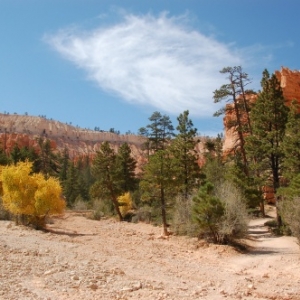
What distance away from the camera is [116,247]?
1997 centimetres

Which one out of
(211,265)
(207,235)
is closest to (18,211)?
(207,235)

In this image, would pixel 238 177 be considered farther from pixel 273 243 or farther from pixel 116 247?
pixel 116 247

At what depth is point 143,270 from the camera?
1436 centimetres

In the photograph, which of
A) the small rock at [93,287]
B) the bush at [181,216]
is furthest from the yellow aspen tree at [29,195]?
the small rock at [93,287]

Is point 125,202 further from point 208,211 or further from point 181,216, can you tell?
point 208,211

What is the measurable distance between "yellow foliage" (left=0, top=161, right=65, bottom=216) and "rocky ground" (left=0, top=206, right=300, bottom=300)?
2.95 m

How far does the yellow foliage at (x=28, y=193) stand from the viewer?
2530 centimetres

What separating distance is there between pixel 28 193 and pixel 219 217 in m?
12.7

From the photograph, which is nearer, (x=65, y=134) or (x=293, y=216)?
(x=293, y=216)

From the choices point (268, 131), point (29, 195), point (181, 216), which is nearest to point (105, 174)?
point (29, 195)

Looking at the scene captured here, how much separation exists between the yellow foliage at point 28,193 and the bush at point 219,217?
9.86 m

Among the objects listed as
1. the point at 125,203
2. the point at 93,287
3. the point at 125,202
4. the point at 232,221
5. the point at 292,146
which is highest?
the point at 292,146

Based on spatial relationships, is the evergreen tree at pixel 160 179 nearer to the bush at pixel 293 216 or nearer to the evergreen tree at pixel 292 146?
the evergreen tree at pixel 292 146

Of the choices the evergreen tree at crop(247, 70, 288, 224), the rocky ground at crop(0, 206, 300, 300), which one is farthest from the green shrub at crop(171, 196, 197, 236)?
the evergreen tree at crop(247, 70, 288, 224)
